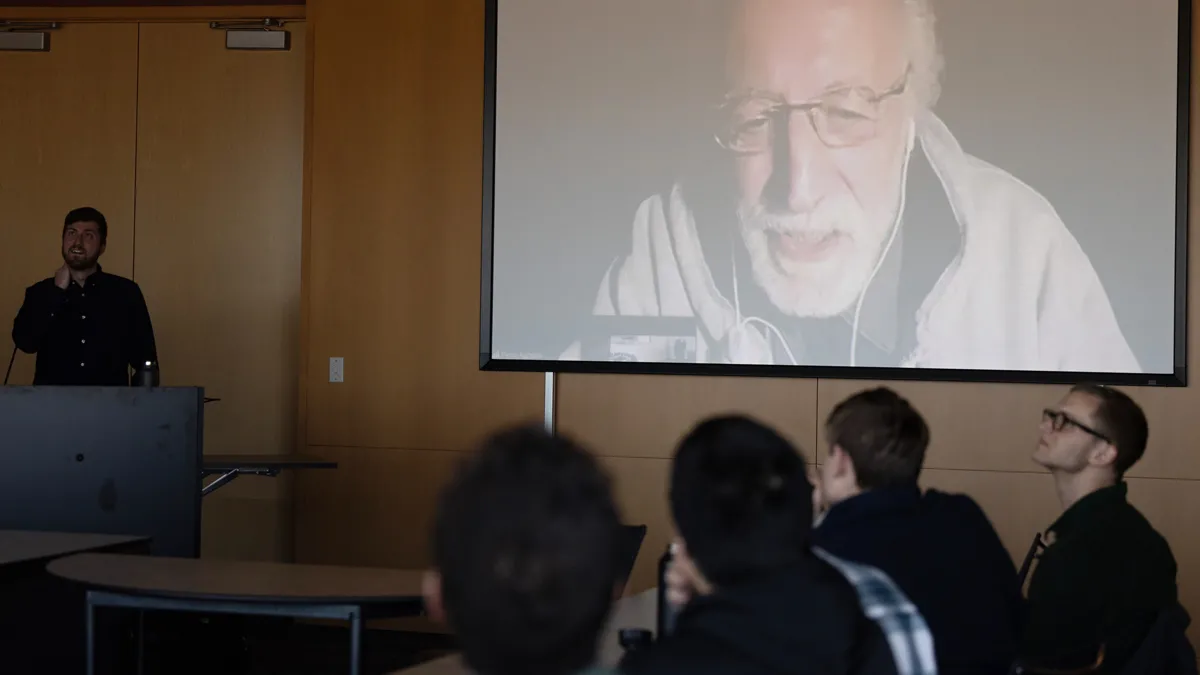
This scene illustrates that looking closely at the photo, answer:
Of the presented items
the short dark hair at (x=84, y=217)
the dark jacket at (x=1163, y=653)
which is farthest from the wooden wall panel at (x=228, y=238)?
the dark jacket at (x=1163, y=653)

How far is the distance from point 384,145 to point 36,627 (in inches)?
111

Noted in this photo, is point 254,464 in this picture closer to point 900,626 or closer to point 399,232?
point 399,232

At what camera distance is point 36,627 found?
2.86 meters

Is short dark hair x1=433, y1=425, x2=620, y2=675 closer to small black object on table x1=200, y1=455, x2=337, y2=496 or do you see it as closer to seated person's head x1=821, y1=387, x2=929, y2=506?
seated person's head x1=821, y1=387, x2=929, y2=506

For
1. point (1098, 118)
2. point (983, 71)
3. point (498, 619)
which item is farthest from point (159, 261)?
point (498, 619)

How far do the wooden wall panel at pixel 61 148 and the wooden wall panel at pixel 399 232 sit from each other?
135 cm

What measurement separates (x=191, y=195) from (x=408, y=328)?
162cm

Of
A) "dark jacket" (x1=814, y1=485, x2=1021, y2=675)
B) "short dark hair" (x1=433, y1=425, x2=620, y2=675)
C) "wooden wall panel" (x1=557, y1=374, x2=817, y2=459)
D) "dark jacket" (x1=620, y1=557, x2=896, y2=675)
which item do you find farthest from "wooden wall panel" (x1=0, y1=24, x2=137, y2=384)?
"short dark hair" (x1=433, y1=425, x2=620, y2=675)

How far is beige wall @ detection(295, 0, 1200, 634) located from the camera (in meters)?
4.92

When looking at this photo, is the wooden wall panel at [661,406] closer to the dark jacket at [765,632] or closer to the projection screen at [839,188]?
the projection screen at [839,188]

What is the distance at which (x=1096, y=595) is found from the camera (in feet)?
7.39

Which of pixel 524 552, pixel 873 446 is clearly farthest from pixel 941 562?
pixel 524 552

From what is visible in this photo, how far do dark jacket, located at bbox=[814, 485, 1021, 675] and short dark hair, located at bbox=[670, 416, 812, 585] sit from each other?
74cm

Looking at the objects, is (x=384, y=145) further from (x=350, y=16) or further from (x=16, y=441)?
(x=16, y=441)
